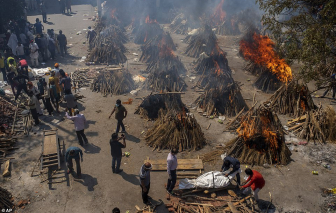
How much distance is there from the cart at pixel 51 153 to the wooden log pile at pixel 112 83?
514 centimetres

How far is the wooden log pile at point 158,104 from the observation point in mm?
12469

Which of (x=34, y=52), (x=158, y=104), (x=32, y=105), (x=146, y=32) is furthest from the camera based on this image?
(x=146, y=32)

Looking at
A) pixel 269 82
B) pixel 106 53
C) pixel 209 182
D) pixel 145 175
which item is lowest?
pixel 209 182

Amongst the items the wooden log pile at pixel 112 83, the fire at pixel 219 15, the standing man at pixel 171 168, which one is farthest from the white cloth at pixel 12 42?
the fire at pixel 219 15

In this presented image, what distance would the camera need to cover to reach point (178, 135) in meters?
10.8

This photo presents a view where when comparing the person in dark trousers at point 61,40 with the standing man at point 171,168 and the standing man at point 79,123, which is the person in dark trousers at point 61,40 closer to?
the standing man at point 79,123

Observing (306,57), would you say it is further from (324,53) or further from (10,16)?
(10,16)

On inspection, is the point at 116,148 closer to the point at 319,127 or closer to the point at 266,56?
the point at 319,127

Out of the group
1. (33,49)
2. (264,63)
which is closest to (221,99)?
(264,63)

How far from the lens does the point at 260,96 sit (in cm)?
1548

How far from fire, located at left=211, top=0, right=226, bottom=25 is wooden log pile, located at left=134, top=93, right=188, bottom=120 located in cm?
1811

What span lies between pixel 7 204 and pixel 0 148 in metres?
3.00

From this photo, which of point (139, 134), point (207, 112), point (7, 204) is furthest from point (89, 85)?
point (7, 204)

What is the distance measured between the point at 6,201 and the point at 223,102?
31.2 feet
